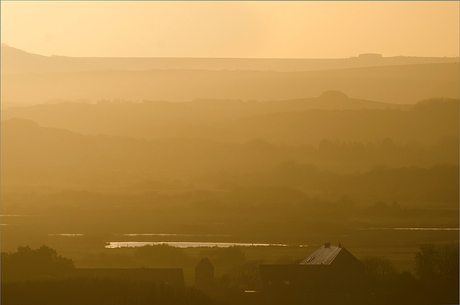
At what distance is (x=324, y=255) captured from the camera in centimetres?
12262

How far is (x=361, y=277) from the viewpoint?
112750mm

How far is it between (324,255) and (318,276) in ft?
39.7

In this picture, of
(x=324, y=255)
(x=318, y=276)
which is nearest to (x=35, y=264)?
(x=318, y=276)

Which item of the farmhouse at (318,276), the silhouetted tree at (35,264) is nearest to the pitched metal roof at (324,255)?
the farmhouse at (318,276)

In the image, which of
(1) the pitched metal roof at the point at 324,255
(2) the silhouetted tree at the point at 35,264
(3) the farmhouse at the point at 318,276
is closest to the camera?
(3) the farmhouse at the point at 318,276

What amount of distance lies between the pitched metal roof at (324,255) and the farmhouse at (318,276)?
16.4 inches

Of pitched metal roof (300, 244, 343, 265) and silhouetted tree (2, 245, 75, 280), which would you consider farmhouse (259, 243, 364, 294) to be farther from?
silhouetted tree (2, 245, 75, 280)

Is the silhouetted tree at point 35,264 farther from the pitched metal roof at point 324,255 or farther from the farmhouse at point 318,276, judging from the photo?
the pitched metal roof at point 324,255

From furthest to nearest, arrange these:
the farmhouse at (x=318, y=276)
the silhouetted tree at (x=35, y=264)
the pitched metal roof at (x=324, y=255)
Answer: the pitched metal roof at (x=324, y=255) → the silhouetted tree at (x=35, y=264) → the farmhouse at (x=318, y=276)

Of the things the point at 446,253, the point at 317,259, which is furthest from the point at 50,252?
the point at 446,253

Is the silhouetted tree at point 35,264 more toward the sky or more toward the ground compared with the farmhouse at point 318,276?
more toward the sky

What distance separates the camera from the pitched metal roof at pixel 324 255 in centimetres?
11700

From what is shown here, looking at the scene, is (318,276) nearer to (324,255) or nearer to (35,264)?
(324,255)

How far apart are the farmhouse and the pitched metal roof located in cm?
42
